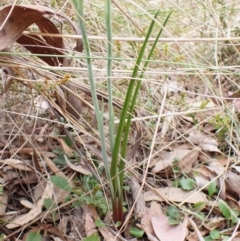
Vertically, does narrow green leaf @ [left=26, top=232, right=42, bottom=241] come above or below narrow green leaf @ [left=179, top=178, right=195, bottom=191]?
below

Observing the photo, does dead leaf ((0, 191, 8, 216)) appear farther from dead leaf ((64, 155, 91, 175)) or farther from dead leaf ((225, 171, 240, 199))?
dead leaf ((225, 171, 240, 199))

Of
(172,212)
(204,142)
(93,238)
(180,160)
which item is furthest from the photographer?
(204,142)

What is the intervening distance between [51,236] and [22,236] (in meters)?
0.06

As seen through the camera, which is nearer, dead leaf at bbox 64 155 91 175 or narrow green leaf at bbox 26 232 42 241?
narrow green leaf at bbox 26 232 42 241

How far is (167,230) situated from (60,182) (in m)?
0.26

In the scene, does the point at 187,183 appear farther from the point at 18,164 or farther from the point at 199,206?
the point at 18,164

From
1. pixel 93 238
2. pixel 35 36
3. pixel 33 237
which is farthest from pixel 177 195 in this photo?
pixel 35 36

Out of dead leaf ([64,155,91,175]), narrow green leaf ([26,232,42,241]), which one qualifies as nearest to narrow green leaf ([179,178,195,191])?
dead leaf ([64,155,91,175])

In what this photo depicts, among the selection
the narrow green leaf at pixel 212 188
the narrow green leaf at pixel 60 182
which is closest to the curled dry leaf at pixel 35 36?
the narrow green leaf at pixel 60 182

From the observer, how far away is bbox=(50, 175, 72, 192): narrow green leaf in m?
1.05

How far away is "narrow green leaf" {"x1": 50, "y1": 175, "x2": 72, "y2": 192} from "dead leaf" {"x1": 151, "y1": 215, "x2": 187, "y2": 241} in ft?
0.67

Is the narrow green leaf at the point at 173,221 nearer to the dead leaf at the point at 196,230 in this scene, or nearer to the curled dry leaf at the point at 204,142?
the dead leaf at the point at 196,230

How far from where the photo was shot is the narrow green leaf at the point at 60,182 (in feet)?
3.45

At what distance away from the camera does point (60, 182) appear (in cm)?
106
